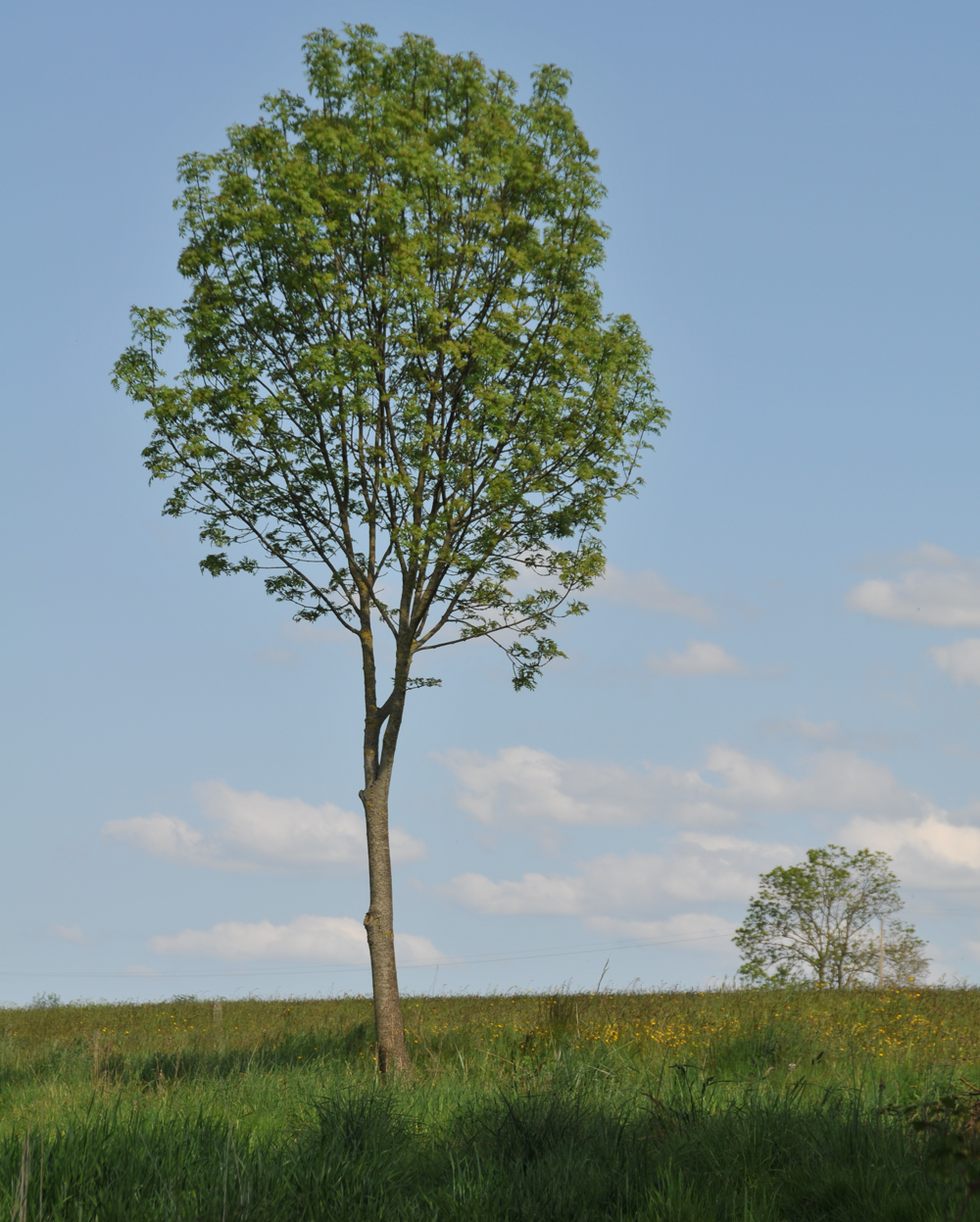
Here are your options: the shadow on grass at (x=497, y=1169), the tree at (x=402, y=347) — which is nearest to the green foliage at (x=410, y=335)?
the tree at (x=402, y=347)

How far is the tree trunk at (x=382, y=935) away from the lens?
1141 cm

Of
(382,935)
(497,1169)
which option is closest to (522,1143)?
(497,1169)

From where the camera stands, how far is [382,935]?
11.7m

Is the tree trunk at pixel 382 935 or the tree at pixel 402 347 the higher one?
the tree at pixel 402 347

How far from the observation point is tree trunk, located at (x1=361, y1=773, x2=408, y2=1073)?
11.4 meters

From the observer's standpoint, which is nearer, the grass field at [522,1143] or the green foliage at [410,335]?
the grass field at [522,1143]

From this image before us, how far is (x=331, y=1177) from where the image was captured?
197 inches

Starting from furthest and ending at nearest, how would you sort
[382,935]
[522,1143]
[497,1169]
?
[382,935]
[522,1143]
[497,1169]

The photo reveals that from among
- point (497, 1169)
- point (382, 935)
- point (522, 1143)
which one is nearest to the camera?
point (497, 1169)

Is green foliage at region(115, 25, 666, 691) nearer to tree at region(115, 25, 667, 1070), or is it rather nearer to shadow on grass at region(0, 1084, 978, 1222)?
tree at region(115, 25, 667, 1070)

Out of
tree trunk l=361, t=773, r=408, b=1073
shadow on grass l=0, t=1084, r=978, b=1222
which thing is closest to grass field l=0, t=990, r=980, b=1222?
shadow on grass l=0, t=1084, r=978, b=1222

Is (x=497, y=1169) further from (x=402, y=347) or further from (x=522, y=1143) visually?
(x=402, y=347)

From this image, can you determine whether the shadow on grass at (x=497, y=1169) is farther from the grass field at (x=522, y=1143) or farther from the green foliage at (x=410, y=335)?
the green foliage at (x=410, y=335)

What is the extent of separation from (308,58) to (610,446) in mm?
6714
